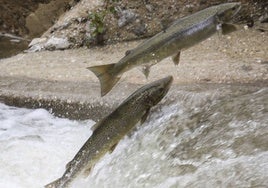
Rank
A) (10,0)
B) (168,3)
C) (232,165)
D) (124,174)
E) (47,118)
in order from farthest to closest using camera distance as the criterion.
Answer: (10,0) → (168,3) → (47,118) → (124,174) → (232,165)

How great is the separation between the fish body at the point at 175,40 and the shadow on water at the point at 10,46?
196 inches

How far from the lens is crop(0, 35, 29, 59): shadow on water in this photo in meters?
8.95

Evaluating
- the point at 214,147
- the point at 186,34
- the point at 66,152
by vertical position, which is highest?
the point at 186,34

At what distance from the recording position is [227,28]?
4016mm

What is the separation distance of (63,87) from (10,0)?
4.29 m

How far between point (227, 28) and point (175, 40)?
1.26 ft

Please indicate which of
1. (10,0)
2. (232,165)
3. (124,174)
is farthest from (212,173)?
(10,0)

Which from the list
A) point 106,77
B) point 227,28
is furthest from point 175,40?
point 106,77

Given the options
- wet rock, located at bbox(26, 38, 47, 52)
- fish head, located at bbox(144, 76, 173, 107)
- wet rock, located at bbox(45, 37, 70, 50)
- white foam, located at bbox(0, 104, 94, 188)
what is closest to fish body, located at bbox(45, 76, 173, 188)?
fish head, located at bbox(144, 76, 173, 107)

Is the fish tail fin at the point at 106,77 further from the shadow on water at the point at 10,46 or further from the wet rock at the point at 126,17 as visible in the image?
the shadow on water at the point at 10,46

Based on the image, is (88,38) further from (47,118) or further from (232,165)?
(232,165)

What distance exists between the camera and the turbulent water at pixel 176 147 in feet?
12.3

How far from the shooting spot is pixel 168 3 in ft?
25.2

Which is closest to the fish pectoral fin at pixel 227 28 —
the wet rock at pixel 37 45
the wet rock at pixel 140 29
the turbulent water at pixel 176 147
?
the turbulent water at pixel 176 147
